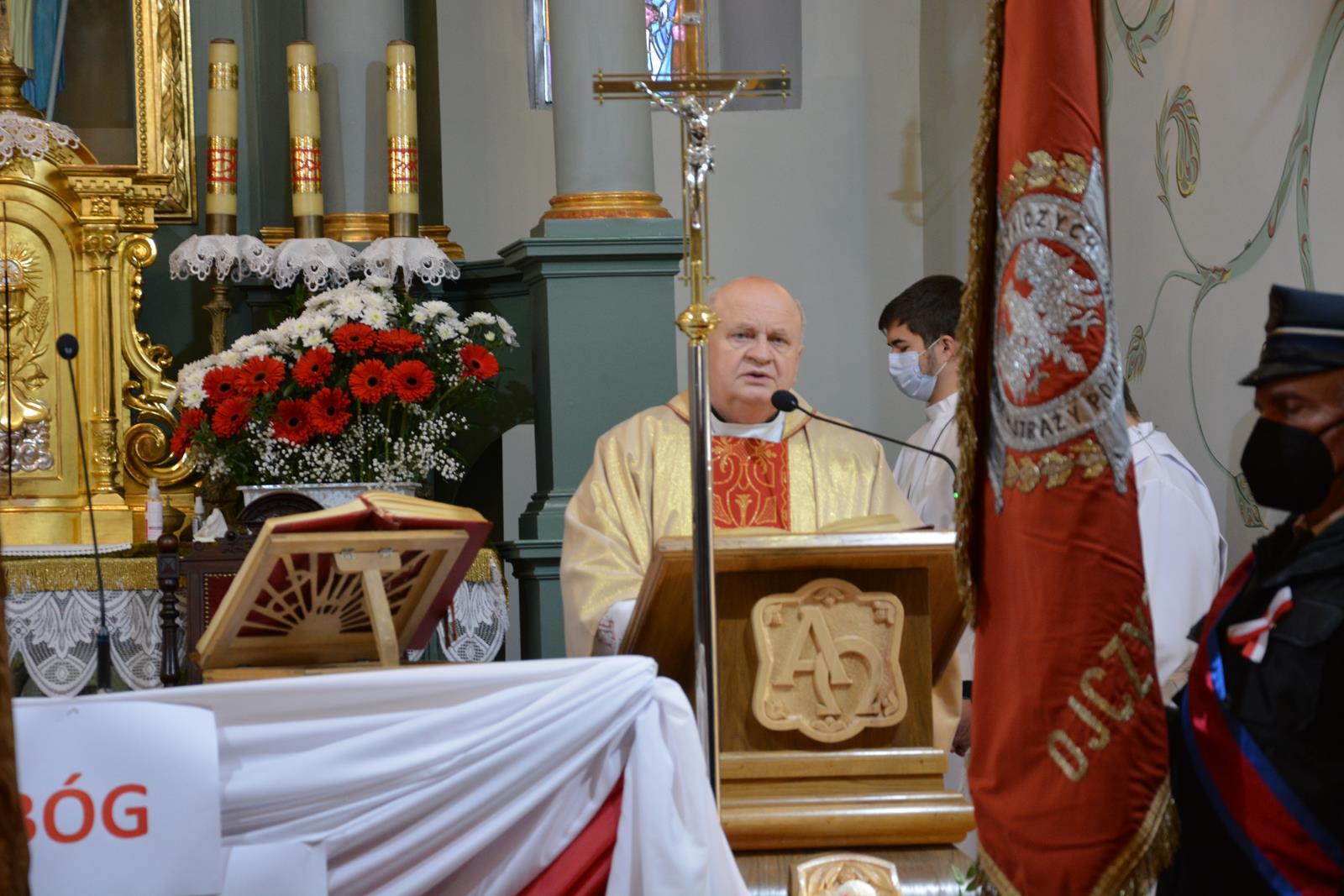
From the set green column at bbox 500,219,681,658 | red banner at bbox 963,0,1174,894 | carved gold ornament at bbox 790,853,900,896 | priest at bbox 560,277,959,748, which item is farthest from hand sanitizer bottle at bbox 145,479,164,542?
red banner at bbox 963,0,1174,894

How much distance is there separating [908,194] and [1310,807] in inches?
251

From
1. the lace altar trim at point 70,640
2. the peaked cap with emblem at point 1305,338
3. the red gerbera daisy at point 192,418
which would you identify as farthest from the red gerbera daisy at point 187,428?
the peaked cap with emblem at point 1305,338

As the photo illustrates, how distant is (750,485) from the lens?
477 cm

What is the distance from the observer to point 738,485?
4.77 metres

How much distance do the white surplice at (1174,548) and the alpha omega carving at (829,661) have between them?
0.75m

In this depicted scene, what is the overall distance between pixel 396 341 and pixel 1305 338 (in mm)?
3689

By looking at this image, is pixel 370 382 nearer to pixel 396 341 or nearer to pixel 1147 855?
pixel 396 341

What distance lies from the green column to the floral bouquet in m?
0.38

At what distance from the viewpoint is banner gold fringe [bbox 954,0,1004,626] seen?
2178 mm

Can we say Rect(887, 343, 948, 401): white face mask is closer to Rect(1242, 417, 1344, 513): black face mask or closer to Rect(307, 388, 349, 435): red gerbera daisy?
Rect(307, 388, 349, 435): red gerbera daisy

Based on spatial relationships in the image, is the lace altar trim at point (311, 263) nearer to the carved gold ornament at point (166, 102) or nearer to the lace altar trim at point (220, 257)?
the lace altar trim at point (220, 257)

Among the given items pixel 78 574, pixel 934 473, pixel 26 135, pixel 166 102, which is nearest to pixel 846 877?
pixel 934 473

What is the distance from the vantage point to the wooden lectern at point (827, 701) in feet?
11.3

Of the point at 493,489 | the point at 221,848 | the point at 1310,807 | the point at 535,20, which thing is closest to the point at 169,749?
the point at 221,848
